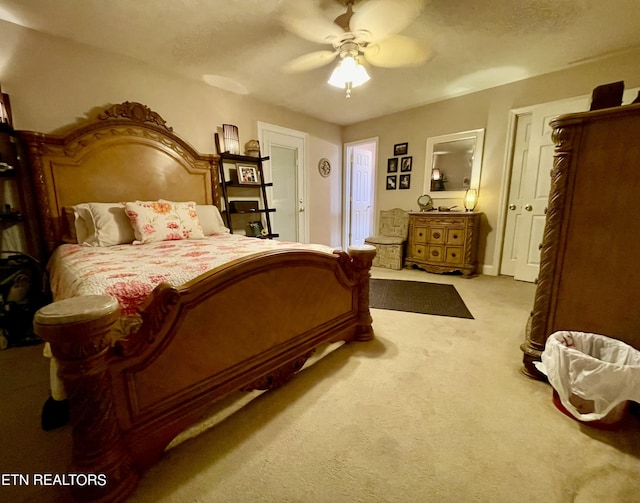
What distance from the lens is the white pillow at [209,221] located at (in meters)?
2.70

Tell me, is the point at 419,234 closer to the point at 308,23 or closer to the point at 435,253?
the point at 435,253

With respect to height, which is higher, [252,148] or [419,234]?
[252,148]

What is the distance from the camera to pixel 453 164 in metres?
3.88

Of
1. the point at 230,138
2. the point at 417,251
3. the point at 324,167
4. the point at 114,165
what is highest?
the point at 230,138

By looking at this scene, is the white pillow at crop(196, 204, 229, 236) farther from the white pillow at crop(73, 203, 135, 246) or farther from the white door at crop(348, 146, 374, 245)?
the white door at crop(348, 146, 374, 245)

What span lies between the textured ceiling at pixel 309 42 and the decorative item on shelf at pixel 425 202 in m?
1.46

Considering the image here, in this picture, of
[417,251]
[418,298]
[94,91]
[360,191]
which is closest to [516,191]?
[417,251]

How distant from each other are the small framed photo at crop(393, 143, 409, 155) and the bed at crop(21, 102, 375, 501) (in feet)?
10.3

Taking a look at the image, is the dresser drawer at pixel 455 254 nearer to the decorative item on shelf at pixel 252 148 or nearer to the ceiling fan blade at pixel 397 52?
the ceiling fan blade at pixel 397 52

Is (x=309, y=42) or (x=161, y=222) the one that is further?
(x=309, y=42)

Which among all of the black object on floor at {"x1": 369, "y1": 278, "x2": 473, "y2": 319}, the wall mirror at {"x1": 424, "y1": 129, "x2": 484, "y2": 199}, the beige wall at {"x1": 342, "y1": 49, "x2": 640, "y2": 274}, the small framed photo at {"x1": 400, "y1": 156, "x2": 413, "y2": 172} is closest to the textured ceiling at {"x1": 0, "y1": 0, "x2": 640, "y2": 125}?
the beige wall at {"x1": 342, "y1": 49, "x2": 640, "y2": 274}

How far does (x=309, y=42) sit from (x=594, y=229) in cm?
254

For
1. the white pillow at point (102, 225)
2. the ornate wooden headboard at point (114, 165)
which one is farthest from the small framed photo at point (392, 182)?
the white pillow at point (102, 225)

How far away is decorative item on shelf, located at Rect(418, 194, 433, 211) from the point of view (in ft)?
13.3
